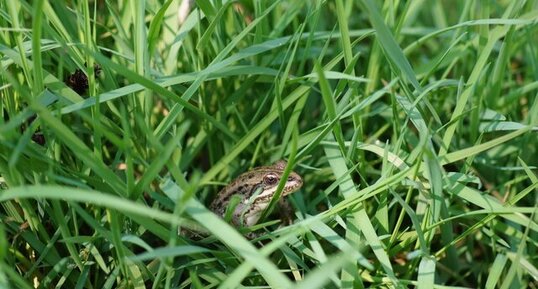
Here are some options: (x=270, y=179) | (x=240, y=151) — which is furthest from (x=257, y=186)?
(x=240, y=151)

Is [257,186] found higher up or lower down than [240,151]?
lower down

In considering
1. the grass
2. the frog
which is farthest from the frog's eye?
the grass

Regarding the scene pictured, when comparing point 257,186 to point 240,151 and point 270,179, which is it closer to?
point 270,179

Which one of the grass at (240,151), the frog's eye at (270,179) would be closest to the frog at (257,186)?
the frog's eye at (270,179)

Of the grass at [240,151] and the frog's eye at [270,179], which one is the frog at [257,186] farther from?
the grass at [240,151]

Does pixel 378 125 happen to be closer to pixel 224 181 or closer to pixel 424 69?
pixel 424 69

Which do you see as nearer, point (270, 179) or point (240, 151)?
point (240, 151)
